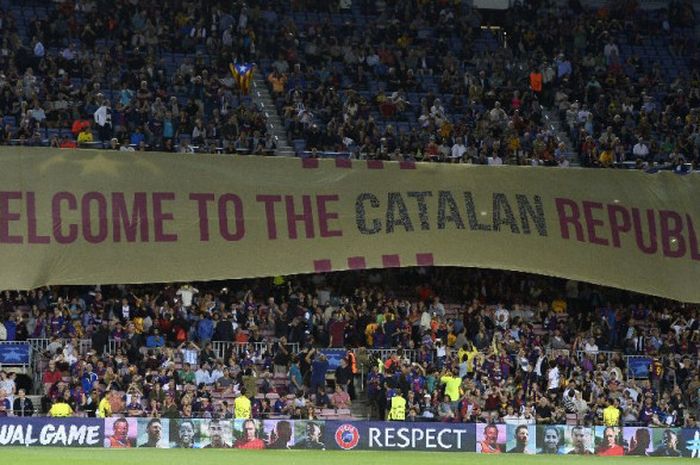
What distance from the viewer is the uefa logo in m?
29.6

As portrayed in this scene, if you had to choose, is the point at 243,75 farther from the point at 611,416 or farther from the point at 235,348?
the point at 611,416

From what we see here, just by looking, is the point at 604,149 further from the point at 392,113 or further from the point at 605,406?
the point at 605,406

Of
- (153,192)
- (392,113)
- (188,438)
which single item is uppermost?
(392,113)

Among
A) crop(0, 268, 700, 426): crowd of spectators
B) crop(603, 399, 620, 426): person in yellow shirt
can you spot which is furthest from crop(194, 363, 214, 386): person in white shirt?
crop(603, 399, 620, 426): person in yellow shirt

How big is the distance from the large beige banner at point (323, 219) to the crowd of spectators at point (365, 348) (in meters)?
0.90

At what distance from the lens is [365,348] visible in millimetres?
34438

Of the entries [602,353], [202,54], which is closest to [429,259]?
[602,353]

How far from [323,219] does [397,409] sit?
20.8ft

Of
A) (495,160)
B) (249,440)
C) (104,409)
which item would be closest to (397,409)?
(249,440)

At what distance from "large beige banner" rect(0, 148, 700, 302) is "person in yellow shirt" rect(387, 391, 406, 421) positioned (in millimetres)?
5065

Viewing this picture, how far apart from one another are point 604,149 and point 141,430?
1680 cm

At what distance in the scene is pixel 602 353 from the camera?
1398 inches

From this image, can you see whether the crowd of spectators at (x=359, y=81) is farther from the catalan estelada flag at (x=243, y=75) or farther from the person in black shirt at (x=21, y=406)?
the person in black shirt at (x=21, y=406)

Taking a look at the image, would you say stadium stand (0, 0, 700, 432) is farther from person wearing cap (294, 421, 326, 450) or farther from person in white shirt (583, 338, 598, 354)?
person wearing cap (294, 421, 326, 450)
